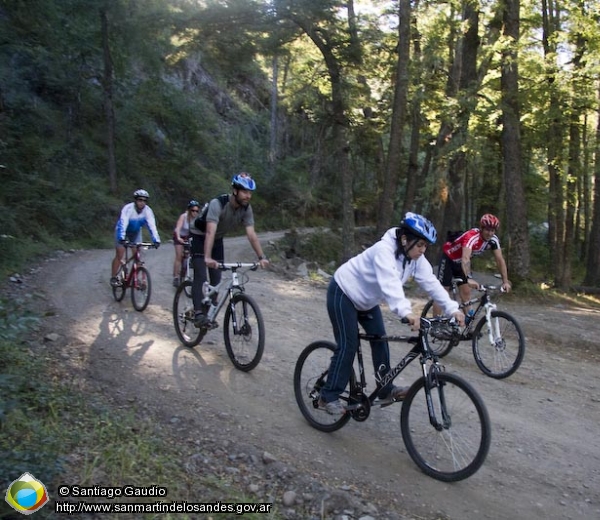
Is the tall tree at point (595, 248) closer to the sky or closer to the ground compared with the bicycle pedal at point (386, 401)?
closer to the sky

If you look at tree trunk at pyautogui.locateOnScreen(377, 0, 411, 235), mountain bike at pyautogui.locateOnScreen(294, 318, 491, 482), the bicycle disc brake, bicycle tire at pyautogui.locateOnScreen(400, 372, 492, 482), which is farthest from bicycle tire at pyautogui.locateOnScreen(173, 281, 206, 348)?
tree trunk at pyautogui.locateOnScreen(377, 0, 411, 235)

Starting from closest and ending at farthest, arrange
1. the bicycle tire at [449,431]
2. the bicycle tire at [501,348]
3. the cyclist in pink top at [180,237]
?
the bicycle tire at [449,431]
the bicycle tire at [501,348]
the cyclist in pink top at [180,237]

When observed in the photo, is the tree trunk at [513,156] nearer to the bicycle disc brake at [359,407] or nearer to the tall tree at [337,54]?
the tall tree at [337,54]

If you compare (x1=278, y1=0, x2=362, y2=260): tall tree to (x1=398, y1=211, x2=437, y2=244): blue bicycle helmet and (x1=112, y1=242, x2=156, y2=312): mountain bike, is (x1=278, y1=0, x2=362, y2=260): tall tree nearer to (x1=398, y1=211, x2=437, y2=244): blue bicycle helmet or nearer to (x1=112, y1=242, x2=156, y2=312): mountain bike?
(x1=112, y1=242, x2=156, y2=312): mountain bike

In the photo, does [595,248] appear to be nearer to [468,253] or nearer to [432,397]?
[468,253]

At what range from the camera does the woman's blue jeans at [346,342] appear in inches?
193

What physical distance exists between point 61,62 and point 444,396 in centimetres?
2621

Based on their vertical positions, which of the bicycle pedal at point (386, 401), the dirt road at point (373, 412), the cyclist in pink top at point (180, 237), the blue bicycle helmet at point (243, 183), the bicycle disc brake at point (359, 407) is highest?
the blue bicycle helmet at point (243, 183)

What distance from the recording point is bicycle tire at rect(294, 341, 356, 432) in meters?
5.22

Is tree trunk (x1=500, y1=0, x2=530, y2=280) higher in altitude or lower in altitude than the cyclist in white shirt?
higher

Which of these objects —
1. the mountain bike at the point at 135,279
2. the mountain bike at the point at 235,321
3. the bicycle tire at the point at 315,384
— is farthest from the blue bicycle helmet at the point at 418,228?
the mountain bike at the point at 135,279

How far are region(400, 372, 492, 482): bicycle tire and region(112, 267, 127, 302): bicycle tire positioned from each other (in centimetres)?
680

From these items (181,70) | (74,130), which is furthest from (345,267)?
(181,70)

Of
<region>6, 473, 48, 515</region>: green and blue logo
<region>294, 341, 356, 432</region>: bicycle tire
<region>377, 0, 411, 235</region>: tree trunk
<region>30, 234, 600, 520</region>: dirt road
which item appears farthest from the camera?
<region>377, 0, 411, 235</region>: tree trunk
